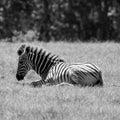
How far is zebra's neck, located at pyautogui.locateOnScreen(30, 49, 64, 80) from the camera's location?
468 inches

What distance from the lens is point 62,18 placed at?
4891cm

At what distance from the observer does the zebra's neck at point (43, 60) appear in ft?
39.0

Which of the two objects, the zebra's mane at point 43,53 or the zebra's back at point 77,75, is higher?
the zebra's mane at point 43,53

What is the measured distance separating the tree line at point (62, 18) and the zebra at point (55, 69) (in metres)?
32.9

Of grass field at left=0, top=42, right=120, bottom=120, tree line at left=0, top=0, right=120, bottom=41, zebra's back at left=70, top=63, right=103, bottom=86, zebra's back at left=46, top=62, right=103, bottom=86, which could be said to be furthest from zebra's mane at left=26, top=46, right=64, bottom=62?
tree line at left=0, top=0, right=120, bottom=41

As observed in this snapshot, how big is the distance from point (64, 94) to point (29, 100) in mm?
878

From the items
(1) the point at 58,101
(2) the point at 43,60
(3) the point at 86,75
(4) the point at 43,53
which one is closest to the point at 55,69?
(2) the point at 43,60

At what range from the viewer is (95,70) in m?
11.4

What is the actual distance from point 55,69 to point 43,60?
52 centimetres

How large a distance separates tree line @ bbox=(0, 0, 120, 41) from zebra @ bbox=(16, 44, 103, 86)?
32858mm

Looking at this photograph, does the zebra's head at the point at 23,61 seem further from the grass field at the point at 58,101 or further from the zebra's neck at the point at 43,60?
the grass field at the point at 58,101

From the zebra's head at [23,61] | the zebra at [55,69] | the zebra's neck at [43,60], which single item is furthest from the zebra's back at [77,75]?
the zebra's head at [23,61]

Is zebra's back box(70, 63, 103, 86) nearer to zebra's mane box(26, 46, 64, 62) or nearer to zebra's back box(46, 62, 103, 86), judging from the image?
zebra's back box(46, 62, 103, 86)

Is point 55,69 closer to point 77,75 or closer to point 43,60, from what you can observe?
point 43,60
